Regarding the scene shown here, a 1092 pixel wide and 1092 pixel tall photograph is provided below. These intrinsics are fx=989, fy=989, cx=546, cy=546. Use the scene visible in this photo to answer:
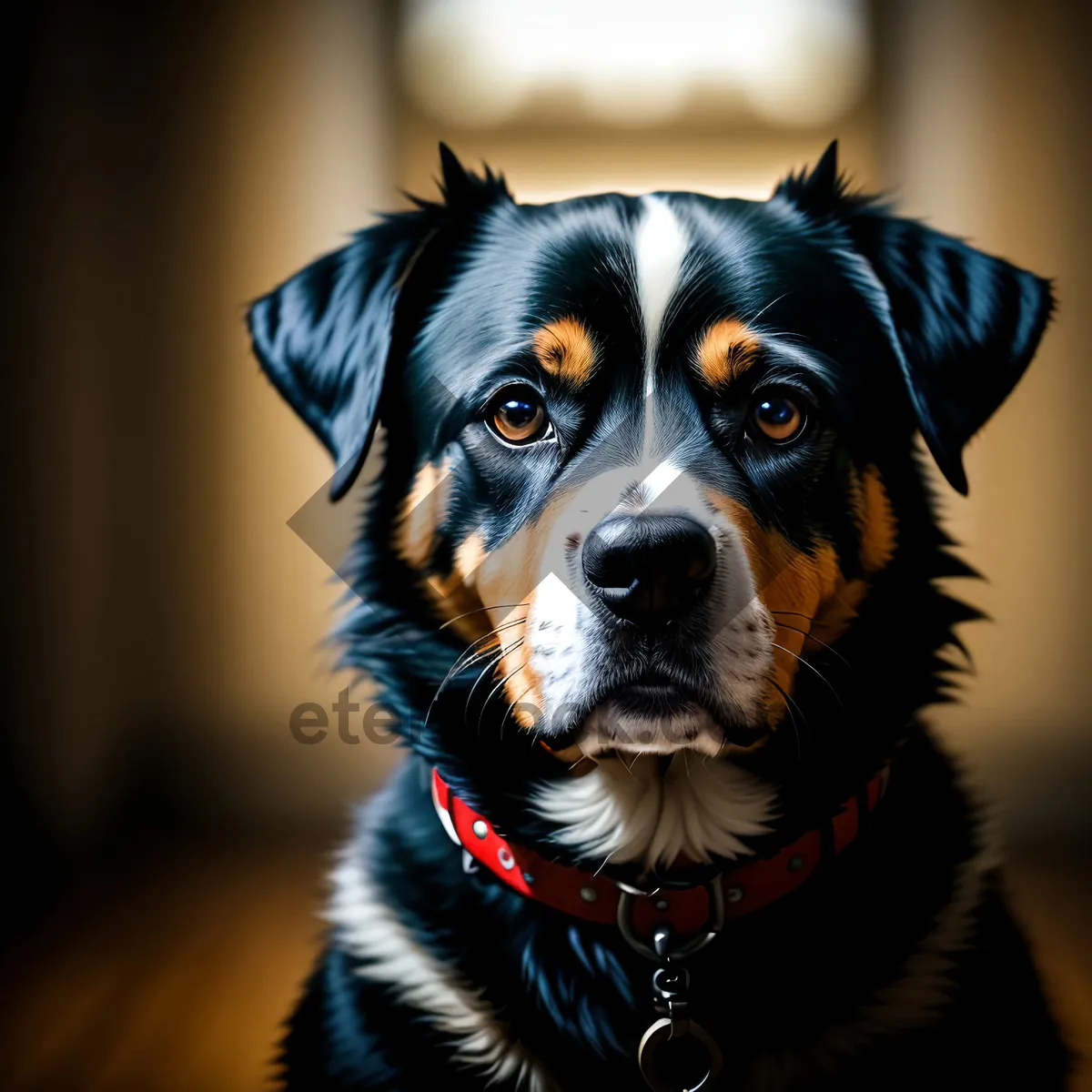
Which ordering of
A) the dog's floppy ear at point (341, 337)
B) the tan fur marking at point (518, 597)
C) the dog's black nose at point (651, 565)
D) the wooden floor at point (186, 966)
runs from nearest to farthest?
the dog's black nose at point (651, 565), the tan fur marking at point (518, 597), the dog's floppy ear at point (341, 337), the wooden floor at point (186, 966)

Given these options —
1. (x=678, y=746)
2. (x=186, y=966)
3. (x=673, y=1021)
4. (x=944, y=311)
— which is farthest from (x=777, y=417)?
(x=186, y=966)

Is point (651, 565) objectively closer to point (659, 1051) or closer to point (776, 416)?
point (776, 416)

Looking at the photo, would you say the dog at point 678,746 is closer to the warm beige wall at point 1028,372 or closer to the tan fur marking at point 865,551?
the tan fur marking at point 865,551

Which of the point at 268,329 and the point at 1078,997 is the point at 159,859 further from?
the point at 1078,997

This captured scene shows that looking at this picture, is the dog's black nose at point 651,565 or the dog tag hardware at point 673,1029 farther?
the dog tag hardware at point 673,1029

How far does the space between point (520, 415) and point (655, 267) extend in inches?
7.7

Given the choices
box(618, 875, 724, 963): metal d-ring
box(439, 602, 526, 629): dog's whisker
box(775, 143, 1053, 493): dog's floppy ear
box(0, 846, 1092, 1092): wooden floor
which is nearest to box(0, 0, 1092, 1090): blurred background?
box(0, 846, 1092, 1092): wooden floor

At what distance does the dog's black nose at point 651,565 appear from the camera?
0.80 metres

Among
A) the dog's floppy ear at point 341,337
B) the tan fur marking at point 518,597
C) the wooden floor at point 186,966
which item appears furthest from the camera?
the wooden floor at point 186,966

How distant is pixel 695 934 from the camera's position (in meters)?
0.94

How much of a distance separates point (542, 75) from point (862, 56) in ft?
1.27

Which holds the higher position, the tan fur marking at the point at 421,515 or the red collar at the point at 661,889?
the tan fur marking at the point at 421,515

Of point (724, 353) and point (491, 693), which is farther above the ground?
point (724, 353)

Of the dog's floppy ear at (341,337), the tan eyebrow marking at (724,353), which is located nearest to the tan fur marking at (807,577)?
the tan eyebrow marking at (724,353)
